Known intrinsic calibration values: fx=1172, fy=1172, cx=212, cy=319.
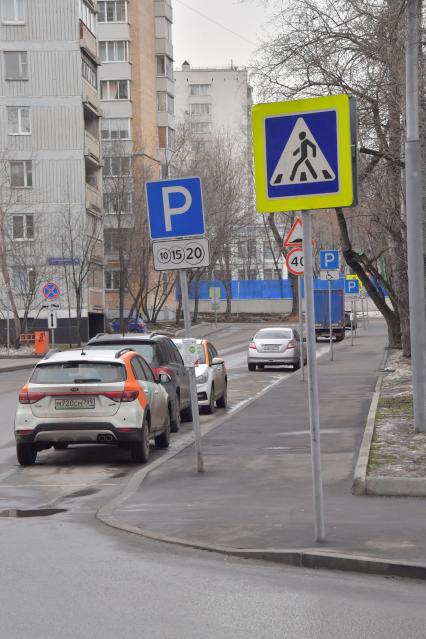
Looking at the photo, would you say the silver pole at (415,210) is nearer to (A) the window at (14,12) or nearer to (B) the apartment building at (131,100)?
(A) the window at (14,12)

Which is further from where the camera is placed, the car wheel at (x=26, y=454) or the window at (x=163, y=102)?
the window at (x=163, y=102)

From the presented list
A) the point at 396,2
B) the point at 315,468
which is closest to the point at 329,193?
the point at 315,468

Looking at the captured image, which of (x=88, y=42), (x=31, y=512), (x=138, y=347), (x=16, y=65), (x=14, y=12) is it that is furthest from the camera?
(x=88, y=42)

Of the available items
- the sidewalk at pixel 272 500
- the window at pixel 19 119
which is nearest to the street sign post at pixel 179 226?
the sidewalk at pixel 272 500

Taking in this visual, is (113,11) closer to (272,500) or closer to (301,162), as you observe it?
(272,500)

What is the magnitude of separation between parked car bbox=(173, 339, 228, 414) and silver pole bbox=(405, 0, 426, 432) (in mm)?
6738

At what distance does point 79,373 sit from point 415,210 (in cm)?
494

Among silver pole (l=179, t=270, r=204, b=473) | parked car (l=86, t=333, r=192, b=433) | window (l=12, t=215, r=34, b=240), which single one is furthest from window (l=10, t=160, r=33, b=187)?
silver pole (l=179, t=270, r=204, b=473)


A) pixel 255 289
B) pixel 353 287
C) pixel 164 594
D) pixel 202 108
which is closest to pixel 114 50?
pixel 255 289

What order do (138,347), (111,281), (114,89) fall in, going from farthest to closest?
(114,89) < (111,281) < (138,347)

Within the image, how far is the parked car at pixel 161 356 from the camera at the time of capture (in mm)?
18812

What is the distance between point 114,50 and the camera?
276ft

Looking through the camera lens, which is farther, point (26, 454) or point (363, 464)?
point (26, 454)

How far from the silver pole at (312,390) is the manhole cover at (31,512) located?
3364mm
